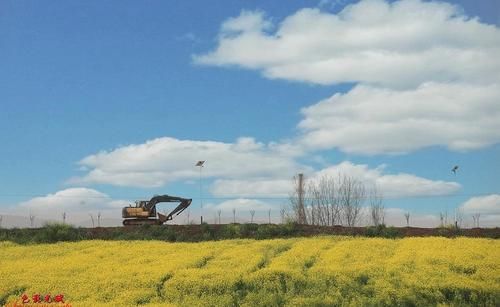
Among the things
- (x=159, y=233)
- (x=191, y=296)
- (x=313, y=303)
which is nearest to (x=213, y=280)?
(x=191, y=296)

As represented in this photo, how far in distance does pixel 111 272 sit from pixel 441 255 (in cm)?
931

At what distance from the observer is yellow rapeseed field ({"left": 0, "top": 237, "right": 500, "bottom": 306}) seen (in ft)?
46.1

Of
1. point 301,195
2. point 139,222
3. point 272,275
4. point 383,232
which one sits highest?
point 301,195

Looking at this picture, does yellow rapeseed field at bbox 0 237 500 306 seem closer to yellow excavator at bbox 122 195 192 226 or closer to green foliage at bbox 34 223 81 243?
green foliage at bbox 34 223 81 243

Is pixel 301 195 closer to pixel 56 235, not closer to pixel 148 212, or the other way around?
pixel 148 212

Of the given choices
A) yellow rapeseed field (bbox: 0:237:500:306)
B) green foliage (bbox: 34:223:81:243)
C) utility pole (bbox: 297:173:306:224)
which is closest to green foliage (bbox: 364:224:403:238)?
yellow rapeseed field (bbox: 0:237:500:306)

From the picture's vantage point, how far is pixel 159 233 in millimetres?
26516

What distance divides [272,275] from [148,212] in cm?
1858

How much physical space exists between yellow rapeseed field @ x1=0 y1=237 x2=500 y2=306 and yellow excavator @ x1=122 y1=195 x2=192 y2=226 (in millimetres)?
11936

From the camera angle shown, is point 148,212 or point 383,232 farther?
point 148,212

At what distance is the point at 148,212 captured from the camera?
32969 mm

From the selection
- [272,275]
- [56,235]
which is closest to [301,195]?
[56,235]

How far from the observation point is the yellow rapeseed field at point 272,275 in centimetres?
1405

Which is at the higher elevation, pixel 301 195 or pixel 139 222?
pixel 301 195
